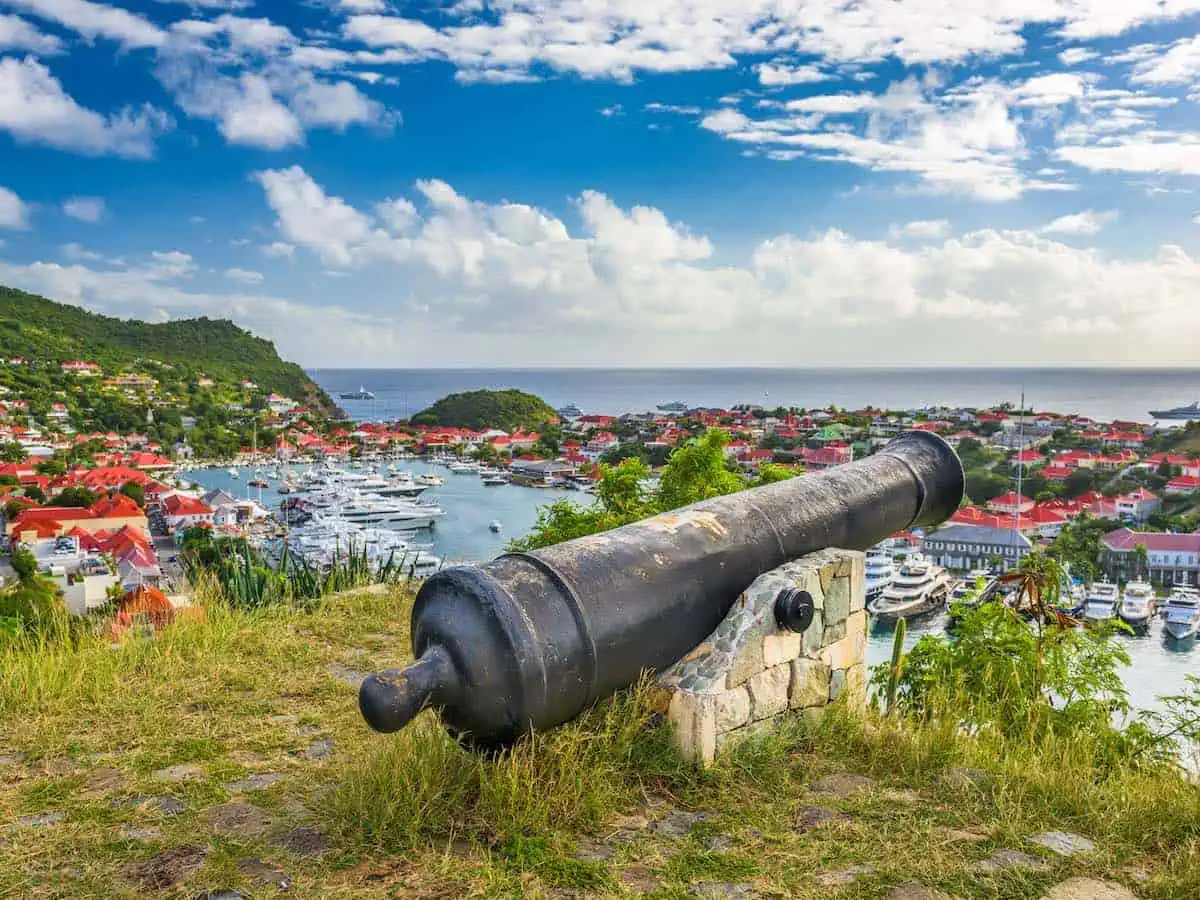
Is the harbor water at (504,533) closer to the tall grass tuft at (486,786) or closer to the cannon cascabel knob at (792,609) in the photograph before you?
the cannon cascabel knob at (792,609)

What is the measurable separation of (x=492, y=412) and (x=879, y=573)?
43.9 metres

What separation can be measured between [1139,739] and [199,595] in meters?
5.17

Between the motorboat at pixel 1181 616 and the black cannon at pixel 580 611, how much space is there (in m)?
12.9

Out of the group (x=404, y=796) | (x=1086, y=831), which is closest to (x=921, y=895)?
(x=1086, y=831)

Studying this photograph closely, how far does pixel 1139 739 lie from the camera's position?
14.0ft

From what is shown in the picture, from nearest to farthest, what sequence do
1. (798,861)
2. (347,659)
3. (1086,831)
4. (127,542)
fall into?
1. (798,861)
2. (1086,831)
3. (347,659)
4. (127,542)

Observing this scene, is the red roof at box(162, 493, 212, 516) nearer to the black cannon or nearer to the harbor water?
the harbor water

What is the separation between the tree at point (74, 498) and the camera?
30906 mm

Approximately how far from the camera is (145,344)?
67688 millimetres

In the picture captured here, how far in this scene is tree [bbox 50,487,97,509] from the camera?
101 feet

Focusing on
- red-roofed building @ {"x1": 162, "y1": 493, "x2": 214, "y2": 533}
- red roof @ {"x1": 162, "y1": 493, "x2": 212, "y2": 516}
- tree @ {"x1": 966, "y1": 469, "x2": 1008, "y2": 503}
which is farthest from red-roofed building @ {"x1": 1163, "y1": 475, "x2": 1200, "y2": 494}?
red roof @ {"x1": 162, "y1": 493, "x2": 212, "y2": 516}

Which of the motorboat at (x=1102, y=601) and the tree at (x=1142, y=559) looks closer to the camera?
the motorboat at (x=1102, y=601)

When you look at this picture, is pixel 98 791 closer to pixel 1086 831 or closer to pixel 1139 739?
pixel 1086 831

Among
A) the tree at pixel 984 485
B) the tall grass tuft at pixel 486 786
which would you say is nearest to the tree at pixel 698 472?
the tall grass tuft at pixel 486 786
